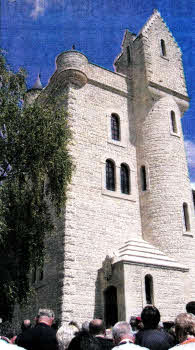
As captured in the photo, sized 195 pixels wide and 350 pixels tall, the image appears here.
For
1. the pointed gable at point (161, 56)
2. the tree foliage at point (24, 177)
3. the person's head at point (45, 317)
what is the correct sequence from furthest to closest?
the pointed gable at point (161, 56)
the tree foliage at point (24, 177)
the person's head at point (45, 317)

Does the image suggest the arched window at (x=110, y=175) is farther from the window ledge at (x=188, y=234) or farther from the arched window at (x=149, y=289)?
the arched window at (x=149, y=289)

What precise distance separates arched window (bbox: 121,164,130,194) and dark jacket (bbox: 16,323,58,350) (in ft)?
42.1

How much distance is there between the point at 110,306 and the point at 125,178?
6184mm

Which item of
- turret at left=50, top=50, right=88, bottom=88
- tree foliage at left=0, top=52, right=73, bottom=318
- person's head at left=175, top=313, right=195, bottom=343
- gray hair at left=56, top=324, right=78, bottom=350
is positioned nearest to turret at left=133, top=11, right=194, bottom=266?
turret at left=50, top=50, right=88, bottom=88

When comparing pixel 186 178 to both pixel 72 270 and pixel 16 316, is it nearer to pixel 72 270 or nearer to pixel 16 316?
pixel 72 270

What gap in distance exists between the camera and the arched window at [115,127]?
1836cm

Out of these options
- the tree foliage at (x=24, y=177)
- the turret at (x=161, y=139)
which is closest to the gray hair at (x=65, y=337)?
the tree foliage at (x=24, y=177)

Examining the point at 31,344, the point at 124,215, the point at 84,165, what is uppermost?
the point at 84,165

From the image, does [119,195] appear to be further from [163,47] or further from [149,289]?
[163,47]

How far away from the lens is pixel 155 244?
16.2m

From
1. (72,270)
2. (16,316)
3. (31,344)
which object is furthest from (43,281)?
(31,344)

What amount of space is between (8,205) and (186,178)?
941 centimetres

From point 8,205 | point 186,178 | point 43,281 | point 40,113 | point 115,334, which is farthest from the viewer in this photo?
point 186,178

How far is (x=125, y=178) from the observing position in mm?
17750
